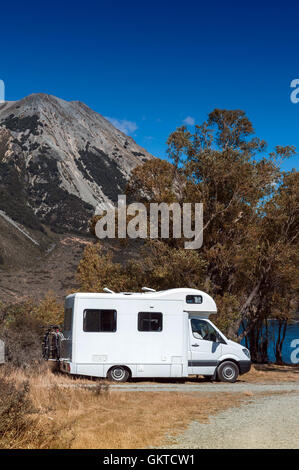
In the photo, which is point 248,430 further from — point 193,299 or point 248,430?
point 193,299

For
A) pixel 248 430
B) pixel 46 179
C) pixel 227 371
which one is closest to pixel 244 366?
pixel 227 371

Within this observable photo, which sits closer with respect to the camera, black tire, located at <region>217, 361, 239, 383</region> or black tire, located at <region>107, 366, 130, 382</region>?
black tire, located at <region>107, 366, 130, 382</region>

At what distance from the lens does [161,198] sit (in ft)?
81.7

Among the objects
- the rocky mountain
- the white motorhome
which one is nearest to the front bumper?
the white motorhome

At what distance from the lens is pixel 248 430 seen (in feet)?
28.7

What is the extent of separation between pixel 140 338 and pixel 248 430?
7613 mm

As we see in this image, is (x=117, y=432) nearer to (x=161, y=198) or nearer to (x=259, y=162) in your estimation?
(x=161, y=198)

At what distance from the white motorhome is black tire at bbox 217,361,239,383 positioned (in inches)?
1.2

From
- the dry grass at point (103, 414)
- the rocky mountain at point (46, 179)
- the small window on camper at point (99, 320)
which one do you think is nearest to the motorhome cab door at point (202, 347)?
the small window on camper at point (99, 320)

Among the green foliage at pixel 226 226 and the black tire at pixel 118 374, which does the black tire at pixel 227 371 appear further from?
the green foliage at pixel 226 226

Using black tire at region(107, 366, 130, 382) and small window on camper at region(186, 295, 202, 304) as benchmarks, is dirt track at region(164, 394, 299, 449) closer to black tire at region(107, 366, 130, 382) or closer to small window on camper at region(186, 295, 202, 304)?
black tire at region(107, 366, 130, 382)

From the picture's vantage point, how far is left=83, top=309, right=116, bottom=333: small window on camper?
627 inches
